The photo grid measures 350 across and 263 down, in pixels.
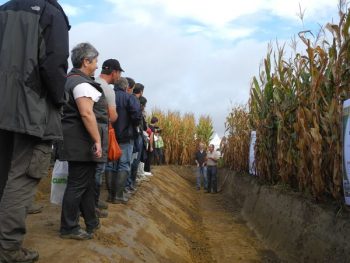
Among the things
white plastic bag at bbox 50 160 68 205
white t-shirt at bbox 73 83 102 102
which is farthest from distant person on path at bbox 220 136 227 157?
white t-shirt at bbox 73 83 102 102

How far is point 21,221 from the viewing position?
350 centimetres

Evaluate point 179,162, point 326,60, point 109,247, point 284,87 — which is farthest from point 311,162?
point 179,162

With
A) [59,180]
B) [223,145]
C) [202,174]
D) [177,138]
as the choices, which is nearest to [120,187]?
[59,180]

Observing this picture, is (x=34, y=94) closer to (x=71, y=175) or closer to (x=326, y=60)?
(x=71, y=175)

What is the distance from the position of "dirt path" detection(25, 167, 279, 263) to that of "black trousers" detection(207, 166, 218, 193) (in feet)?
16.0

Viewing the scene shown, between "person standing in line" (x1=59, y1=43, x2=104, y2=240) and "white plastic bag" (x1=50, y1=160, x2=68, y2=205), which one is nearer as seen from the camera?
"person standing in line" (x1=59, y1=43, x2=104, y2=240)

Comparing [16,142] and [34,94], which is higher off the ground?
[34,94]

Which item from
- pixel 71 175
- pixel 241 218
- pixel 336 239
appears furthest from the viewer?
pixel 241 218

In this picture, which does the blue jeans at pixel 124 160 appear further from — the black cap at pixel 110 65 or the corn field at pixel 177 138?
the corn field at pixel 177 138

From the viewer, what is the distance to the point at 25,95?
3.39m

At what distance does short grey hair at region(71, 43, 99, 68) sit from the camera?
4.60 m

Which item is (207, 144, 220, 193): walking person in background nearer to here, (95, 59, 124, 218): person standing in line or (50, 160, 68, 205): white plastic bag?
(95, 59, 124, 218): person standing in line

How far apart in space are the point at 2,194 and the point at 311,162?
3989mm

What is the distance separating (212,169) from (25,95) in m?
12.7
